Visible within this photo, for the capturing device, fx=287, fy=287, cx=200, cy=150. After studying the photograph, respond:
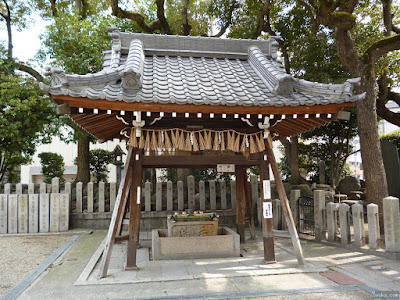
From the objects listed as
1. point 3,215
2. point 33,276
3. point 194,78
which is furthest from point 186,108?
point 3,215

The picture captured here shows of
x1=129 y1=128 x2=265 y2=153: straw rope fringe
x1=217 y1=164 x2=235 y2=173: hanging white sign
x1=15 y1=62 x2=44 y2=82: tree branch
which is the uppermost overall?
x1=15 y1=62 x2=44 y2=82: tree branch

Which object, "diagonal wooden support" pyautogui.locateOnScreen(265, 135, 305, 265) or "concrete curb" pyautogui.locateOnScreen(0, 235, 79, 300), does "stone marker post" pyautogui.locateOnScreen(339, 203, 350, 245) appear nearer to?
"diagonal wooden support" pyautogui.locateOnScreen(265, 135, 305, 265)

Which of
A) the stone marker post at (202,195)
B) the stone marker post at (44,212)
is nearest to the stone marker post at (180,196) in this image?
the stone marker post at (202,195)

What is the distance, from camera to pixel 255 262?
20.4ft

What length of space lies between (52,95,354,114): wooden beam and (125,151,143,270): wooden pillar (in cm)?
140

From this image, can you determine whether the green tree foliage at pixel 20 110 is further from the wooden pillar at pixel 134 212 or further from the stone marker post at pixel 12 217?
the wooden pillar at pixel 134 212

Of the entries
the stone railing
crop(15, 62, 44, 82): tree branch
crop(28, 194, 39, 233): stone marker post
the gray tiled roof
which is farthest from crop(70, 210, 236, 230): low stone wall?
crop(15, 62, 44, 82): tree branch

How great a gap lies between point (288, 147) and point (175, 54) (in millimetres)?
8995

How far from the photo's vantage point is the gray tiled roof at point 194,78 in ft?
16.9

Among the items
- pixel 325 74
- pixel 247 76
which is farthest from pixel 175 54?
pixel 325 74

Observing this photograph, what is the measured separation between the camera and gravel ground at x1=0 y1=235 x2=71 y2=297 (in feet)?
18.6

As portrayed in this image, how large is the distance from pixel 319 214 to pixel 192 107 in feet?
17.2

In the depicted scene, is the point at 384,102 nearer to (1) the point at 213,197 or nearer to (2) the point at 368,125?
(2) the point at 368,125

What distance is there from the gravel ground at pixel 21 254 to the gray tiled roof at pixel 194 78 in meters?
3.86
